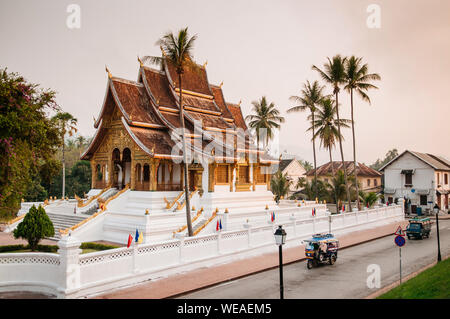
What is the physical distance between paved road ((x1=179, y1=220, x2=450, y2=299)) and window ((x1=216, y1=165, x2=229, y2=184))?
30.3 feet

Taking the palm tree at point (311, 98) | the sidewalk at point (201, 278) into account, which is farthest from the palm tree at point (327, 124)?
the sidewalk at point (201, 278)

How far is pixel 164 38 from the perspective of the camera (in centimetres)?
1684

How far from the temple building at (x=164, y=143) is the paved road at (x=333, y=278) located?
9.98 m

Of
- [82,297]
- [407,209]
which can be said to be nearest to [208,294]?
[82,297]

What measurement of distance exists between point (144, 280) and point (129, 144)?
13.1 metres

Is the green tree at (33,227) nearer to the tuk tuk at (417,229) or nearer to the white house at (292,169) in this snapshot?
the tuk tuk at (417,229)

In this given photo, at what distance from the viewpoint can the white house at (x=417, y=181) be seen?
40.5 m

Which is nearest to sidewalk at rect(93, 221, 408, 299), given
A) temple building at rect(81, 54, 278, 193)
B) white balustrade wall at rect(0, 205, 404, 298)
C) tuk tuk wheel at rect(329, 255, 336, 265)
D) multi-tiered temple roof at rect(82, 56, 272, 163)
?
white balustrade wall at rect(0, 205, 404, 298)

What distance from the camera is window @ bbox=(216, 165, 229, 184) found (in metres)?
24.1

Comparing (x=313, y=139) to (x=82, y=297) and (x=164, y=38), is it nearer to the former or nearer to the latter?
(x=164, y=38)

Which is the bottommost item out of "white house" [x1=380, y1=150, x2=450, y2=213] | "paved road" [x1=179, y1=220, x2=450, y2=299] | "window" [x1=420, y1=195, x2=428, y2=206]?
"paved road" [x1=179, y1=220, x2=450, y2=299]

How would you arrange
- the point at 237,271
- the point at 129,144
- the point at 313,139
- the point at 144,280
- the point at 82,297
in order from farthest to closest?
the point at 313,139
the point at 129,144
the point at 237,271
the point at 144,280
the point at 82,297

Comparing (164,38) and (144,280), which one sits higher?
(164,38)

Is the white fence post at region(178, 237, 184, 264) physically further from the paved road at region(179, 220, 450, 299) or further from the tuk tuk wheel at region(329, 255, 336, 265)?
Result: the tuk tuk wheel at region(329, 255, 336, 265)
